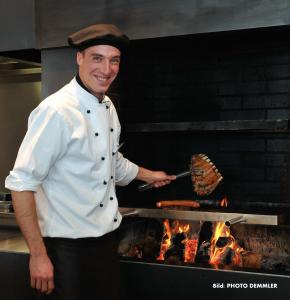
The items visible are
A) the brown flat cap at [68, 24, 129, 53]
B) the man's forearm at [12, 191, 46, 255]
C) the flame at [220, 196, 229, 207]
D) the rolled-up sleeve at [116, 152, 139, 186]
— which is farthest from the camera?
the flame at [220, 196, 229, 207]

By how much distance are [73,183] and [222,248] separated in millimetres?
908

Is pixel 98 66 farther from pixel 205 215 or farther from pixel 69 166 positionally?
pixel 205 215

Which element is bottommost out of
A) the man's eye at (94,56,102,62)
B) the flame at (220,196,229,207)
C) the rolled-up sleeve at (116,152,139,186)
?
the flame at (220,196,229,207)

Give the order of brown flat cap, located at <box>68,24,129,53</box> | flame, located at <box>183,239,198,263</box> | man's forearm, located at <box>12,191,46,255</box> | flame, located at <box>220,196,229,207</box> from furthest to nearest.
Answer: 1. flame, located at <box>220,196,229,207</box>
2. flame, located at <box>183,239,198,263</box>
3. brown flat cap, located at <box>68,24,129,53</box>
4. man's forearm, located at <box>12,191,46,255</box>

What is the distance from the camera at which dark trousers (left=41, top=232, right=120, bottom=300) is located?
5.65 ft

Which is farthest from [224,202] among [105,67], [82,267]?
[105,67]

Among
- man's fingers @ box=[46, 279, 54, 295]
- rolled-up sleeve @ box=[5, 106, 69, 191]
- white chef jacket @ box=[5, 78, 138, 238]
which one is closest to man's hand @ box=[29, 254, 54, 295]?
man's fingers @ box=[46, 279, 54, 295]

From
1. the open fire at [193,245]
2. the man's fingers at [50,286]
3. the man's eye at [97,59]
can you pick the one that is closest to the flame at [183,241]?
the open fire at [193,245]

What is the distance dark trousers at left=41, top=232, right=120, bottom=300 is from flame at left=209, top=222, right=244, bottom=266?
0.58 meters

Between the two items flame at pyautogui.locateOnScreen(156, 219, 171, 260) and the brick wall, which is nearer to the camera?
flame at pyautogui.locateOnScreen(156, 219, 171, 260)

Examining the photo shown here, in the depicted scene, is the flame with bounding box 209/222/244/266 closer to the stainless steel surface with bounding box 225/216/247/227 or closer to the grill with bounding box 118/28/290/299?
the grill with bounding box 118/28/290/299

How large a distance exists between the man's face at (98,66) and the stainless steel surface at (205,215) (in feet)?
2.74

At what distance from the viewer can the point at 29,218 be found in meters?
1.58

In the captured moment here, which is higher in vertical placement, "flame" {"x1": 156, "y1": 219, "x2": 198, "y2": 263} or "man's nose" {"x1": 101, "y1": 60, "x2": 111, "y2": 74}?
"man's nose" {"x1": 101, "y1": 60, "x2": 111, "y2": 74}
